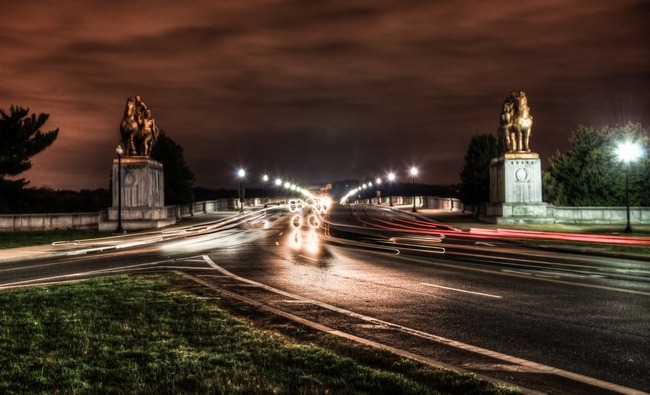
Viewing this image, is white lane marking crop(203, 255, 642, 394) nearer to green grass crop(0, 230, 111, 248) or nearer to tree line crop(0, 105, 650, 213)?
green grass crop(0, 230, 111, 248)

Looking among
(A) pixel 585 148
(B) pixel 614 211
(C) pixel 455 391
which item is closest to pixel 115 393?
(C) pixel 455 391

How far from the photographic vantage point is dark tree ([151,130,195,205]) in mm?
77688

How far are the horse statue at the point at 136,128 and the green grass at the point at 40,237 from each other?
263 inches

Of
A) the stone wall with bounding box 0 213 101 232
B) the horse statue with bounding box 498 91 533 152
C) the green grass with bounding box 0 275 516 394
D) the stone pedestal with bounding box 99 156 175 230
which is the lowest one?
the green grass with bounding box 0 275 516 394

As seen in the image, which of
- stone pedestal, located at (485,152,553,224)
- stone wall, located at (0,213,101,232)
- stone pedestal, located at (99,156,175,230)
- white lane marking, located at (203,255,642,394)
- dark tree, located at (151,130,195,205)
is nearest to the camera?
white lane marking, located at (203,255,642,394)

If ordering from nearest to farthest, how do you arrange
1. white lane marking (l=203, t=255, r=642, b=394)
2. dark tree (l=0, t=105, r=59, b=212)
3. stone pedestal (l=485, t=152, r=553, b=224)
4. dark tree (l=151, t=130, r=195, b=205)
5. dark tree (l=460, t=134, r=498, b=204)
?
white lane marking (l=203, t=255, r=642, b=394)
stone pedestal (l=485, t=152, r=553, b=224)
dark tree (l=0, t=105, r=59, b=212)
dark tree (l=460, t=134, r=498, b=204)
dark tree (l=151, t=130, r=195, b=205)

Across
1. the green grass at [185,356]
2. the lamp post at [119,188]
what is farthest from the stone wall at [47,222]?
the green grass at [185,356]

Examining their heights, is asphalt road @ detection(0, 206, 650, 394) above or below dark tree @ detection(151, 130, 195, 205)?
below

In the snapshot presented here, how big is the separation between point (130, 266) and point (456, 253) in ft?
41.4

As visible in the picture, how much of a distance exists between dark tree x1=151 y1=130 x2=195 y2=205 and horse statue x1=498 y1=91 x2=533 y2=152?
160ft

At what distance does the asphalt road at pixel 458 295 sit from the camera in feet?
23.9

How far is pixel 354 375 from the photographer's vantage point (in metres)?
6.28

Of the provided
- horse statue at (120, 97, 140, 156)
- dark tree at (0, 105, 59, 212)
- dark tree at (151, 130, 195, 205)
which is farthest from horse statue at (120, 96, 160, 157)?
dark tree at (151, 130, 195, 205)

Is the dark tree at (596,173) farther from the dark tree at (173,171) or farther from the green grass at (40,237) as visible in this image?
the dark tree at (173,171)
